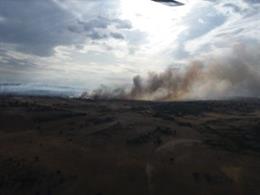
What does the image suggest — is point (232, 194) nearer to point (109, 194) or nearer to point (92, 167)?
point (109, 194)

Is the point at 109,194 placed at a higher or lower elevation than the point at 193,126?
lower

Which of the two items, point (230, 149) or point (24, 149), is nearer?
point (24, 149)

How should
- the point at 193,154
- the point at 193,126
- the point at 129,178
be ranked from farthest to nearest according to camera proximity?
1. the point at 193,126
2. the point at 193,154
3. the point at 129,178

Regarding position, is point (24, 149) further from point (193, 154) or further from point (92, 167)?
point (193, 154)

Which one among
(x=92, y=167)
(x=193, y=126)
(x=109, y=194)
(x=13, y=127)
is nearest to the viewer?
(x=109, y=194)

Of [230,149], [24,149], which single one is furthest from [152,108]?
[24,149]

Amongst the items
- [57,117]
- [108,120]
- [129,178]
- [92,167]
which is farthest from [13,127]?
[129,178]
